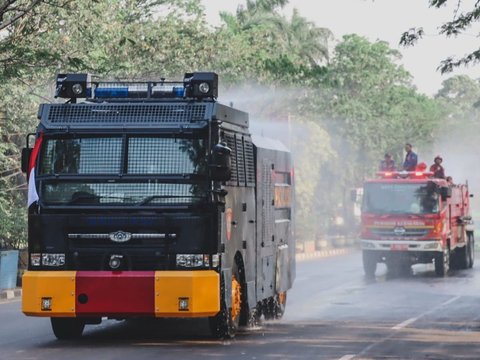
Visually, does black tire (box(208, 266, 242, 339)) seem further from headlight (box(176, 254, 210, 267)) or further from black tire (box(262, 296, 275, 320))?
black tire (box(262, 296, 275, 320))

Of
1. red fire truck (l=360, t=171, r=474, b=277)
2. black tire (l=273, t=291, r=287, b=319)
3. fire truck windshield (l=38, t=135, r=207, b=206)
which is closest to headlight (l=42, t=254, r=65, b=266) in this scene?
fire truck windshield (l=38, t=135, r=207, b=206)

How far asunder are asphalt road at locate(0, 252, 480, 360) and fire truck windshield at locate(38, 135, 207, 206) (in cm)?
180

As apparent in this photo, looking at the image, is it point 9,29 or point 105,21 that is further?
point 105,21

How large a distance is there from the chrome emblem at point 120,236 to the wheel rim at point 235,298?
171 cm

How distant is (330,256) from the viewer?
5125 cm

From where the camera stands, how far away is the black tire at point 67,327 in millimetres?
15648

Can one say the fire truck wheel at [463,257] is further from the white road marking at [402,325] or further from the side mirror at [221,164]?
the side mirror at [221,164]

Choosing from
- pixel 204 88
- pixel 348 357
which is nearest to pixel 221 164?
pixel 204 88

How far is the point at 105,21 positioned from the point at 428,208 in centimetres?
964

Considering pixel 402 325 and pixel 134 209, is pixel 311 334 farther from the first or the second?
pixel 134 209

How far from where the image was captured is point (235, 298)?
15.8 m

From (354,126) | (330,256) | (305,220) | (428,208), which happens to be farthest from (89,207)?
(354,126)

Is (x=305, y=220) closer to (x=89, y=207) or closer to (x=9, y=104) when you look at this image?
(x=9, y=104)

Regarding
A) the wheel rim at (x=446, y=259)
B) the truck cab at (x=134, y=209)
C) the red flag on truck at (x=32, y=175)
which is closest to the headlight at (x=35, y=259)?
the truck cab at (x=134, y=209)
